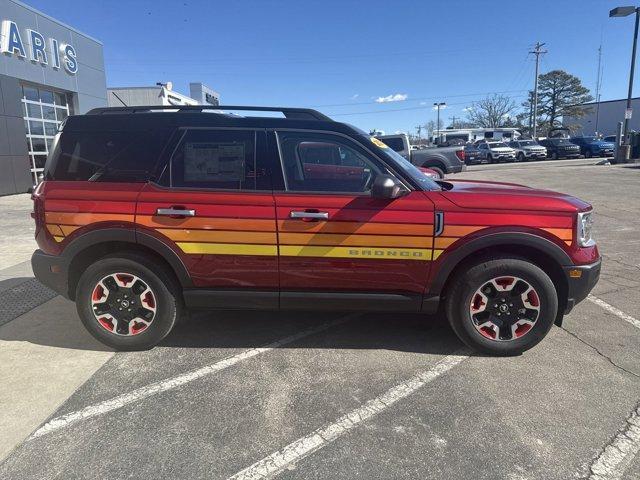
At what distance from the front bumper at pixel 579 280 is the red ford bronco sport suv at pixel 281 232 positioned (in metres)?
0.01

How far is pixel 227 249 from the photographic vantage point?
11.6 feet

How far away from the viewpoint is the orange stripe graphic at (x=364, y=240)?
3457 millimetres

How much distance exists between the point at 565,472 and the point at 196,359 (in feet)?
8.63

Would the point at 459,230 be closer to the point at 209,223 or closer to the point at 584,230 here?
the point at 584,230

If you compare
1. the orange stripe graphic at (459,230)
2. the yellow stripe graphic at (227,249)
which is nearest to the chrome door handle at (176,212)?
the yellow stripe graphic at (227,249)

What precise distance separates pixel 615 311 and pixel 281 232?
11.6ft

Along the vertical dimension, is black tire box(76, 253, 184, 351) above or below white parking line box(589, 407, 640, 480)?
above

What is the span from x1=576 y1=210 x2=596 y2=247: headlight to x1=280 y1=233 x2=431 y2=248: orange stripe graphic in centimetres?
115

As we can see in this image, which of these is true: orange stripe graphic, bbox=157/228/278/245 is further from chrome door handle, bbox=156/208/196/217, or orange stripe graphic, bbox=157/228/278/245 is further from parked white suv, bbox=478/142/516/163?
parked white suv, bbox=478/142/516/163

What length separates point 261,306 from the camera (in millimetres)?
3684

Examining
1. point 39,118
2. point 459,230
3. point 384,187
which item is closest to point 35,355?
point 384,187

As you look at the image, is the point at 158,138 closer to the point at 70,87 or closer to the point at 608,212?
the point at 608,212

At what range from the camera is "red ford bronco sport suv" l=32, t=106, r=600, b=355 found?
11.3ft

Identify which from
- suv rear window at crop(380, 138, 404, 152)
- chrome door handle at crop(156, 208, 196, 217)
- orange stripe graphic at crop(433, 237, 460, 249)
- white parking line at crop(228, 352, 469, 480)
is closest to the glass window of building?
suv rear window at crop(380, 138, 404, 152)
